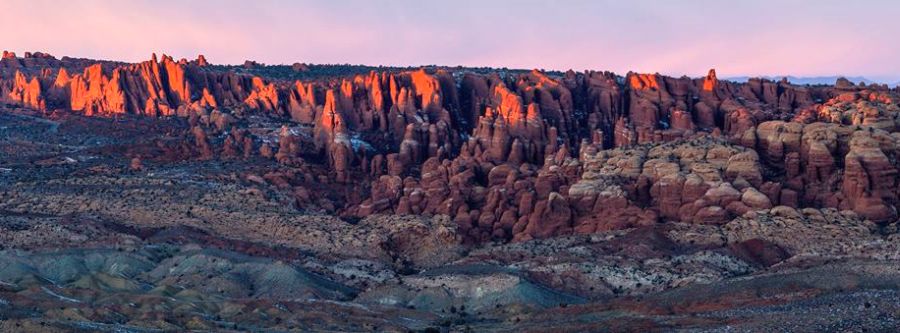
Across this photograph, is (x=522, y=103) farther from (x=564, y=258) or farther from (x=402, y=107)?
(x=564, y=258)

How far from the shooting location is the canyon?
83.2 metres

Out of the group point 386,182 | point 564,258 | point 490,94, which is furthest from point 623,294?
point 490,94

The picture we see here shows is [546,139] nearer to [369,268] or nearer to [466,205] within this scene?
[466,205]

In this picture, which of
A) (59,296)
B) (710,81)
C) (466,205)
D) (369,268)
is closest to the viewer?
(59,296)

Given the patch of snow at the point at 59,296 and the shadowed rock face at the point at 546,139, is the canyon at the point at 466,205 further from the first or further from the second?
the patch of snow at the point at 59,296

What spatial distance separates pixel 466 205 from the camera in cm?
11025

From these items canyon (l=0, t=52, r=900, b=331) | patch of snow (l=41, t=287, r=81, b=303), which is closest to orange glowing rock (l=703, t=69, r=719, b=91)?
canyon (l=0, t=52, r=900, b=331)

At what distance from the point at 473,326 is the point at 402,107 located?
5839cm

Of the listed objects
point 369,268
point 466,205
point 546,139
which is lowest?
point 369,268

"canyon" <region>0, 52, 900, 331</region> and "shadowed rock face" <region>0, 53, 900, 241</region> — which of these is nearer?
"canyon" <region>0, 52, 900, 331</region>

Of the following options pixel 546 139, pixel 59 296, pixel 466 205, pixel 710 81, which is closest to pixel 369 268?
pixel 466 205

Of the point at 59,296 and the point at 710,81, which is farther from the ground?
the point at 710,81

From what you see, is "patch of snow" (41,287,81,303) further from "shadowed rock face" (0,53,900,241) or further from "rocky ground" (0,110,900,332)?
"shadowed rock face" (0,53,900,241)

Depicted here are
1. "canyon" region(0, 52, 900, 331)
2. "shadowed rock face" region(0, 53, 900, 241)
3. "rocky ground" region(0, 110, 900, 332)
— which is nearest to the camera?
"rocky ground" region(0, 110, 900, 332)
